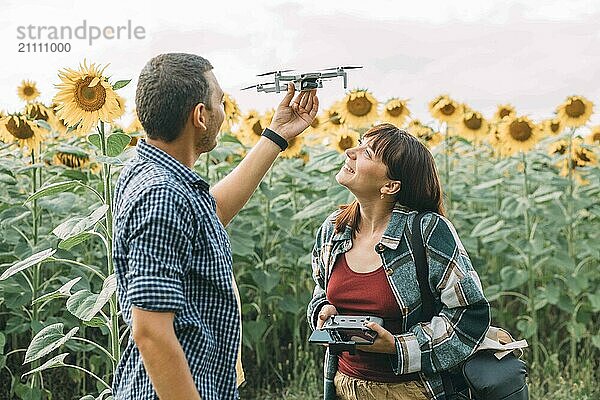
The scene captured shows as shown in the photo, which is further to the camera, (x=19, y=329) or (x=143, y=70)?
(x=19, y=329)

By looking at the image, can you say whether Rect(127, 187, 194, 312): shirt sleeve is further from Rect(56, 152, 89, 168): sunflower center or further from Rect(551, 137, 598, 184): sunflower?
Rect(551, 137, 598, 184): sunflower

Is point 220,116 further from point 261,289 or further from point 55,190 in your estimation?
point 261,289

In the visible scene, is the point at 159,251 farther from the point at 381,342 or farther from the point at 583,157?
the point at 583,157

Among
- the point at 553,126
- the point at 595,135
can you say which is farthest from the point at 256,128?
the point at 595,135

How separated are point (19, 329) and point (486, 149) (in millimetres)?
2899

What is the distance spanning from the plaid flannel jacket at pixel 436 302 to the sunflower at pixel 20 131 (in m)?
2.42

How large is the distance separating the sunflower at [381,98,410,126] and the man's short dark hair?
3337mm

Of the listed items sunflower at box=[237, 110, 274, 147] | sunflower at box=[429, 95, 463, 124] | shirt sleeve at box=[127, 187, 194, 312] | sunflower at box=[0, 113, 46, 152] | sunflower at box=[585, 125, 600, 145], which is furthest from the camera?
sunflower at box=[585, 125, 600, 145]

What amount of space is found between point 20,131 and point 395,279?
8.28 ft

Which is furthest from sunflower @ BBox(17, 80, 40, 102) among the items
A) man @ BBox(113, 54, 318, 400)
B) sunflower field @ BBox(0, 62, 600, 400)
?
man @ BBox(113, 54, 318, 400)

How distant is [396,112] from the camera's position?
531 cm

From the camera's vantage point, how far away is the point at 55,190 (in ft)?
10.3

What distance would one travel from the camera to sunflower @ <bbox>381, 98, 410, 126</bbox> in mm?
5301

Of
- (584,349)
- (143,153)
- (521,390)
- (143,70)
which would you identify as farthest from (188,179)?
(584,349)
